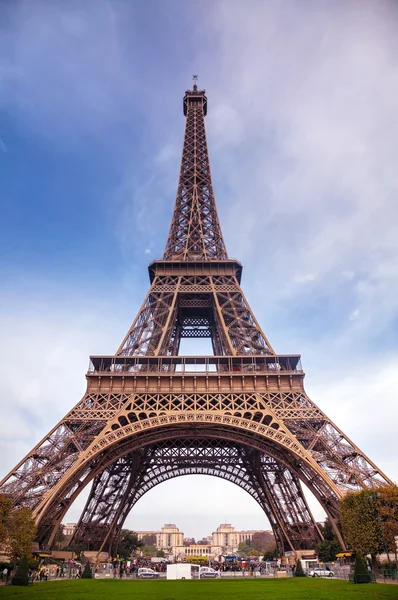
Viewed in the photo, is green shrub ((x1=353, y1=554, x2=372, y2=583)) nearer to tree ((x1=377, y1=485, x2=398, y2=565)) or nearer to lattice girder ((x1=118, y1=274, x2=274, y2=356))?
tree ((x1=377, y1=485, x2=398, y2=565))

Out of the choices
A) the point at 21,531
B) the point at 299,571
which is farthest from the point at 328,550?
the point at 21,531

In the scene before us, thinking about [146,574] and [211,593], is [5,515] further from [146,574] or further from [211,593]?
[146,574]

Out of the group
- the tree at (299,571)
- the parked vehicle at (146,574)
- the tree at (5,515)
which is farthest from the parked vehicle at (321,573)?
the tree at (5,515)

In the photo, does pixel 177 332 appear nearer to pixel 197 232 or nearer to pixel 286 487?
pixel 197 232

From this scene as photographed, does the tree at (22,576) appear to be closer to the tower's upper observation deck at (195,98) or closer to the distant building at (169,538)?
the tower's upper observation deck at (195,98)

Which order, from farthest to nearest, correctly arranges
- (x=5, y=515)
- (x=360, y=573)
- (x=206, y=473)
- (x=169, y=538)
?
(x=169, y=538), (x=206, y=473), (x=5, y=515), (x=360, y=573)

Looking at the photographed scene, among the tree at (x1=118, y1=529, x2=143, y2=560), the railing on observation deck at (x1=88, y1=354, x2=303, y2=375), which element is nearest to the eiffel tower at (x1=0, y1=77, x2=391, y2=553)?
the railing on observation deck at (x1=88, y1=354, x2=303, y2=375)
